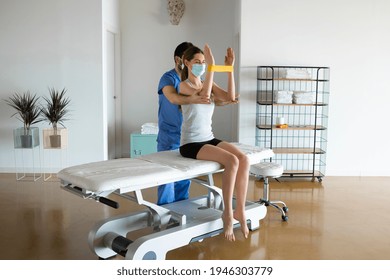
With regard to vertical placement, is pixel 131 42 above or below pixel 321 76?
above

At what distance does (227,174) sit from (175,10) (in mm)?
4100

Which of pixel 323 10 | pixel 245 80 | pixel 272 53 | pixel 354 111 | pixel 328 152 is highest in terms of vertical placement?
pixel 323 10

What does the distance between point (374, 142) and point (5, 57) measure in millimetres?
4652

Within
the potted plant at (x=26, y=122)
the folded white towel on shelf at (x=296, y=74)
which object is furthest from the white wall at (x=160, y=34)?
the potted plant at (x=26, y=122)

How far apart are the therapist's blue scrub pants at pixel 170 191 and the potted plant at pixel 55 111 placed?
1984 millimetres

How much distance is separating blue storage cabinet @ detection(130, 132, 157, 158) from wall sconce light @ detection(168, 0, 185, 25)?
183cm

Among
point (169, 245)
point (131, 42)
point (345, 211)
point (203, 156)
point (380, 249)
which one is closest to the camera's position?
point (169, 245)

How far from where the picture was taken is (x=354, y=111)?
216 inches

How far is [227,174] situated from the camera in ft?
9.46

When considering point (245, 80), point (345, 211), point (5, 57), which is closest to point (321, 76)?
point (245, 80)

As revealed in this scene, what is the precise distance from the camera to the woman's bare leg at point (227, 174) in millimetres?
2863

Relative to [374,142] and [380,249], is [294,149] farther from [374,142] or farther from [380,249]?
[380,249]

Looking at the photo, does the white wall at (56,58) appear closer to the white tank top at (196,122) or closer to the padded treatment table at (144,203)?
the padded treatment table at (144,203)

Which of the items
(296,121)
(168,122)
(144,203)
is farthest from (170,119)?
(296,121)
